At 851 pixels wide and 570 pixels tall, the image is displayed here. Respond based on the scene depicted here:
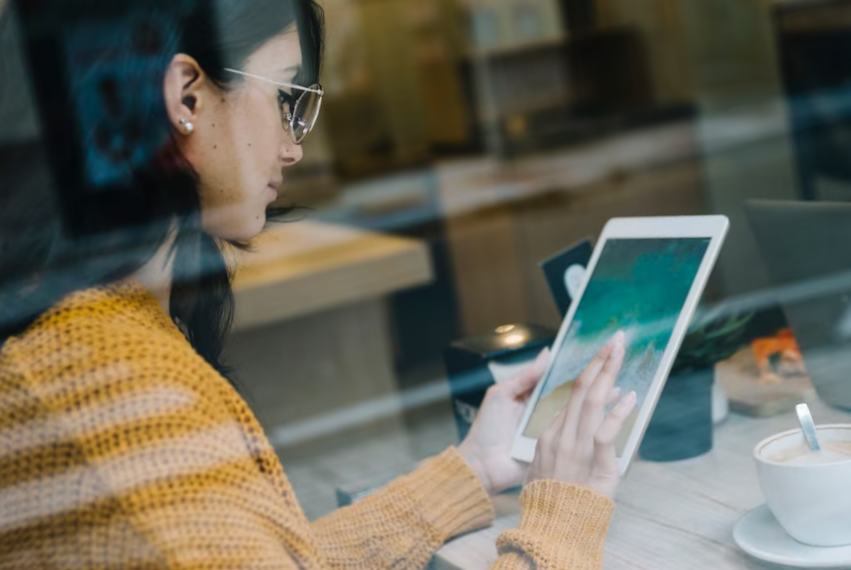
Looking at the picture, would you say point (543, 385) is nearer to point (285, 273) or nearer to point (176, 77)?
point (176, 77)

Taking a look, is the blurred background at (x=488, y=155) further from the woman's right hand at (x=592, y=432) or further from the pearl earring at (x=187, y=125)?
the pearl earring at (x=187, y=125)

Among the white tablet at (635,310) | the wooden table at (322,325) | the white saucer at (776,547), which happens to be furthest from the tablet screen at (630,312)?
the wooden table at (322,325)

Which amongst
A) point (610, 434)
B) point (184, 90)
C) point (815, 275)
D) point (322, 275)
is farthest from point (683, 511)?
point (322, 275)

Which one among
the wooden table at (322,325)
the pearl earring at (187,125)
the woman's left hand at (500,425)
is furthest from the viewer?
the wooden table at (322,325)

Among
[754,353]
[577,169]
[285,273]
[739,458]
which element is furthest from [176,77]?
[577,169]

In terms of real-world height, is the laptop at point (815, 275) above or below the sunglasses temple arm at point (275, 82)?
below

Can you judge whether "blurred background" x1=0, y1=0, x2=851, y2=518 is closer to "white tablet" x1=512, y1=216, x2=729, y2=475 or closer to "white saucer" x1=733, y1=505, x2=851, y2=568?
"white tablet" x1=512, y1=216, x2=729, y2=475

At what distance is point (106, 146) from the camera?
→ 728 mm

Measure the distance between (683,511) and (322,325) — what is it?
1341 mm

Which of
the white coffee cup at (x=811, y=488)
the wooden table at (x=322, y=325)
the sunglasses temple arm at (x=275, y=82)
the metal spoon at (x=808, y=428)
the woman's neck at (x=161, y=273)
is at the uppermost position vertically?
the sunglasses temple arm at (x=275, y=82)

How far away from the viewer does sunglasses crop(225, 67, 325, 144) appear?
0.84 metres

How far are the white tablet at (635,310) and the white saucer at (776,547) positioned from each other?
10 centimetres

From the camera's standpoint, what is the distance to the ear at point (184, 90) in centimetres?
73

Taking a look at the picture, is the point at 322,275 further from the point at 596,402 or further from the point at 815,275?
the point at 596,402
